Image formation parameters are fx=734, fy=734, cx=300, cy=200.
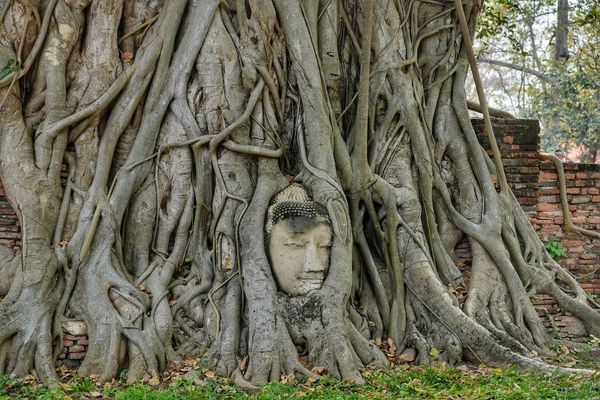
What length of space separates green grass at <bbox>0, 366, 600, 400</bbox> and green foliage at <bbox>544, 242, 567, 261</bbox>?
2.71 metres

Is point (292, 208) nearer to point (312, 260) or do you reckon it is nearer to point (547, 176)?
point (312, 260)

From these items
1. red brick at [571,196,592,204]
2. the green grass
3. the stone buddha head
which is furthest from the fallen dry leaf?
red brick at [571,196,592,204]

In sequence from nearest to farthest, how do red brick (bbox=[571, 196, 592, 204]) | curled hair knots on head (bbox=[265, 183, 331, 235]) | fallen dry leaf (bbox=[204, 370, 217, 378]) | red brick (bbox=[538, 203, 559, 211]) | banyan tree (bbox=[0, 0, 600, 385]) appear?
fallen dry leaf (bbox=[204, 370, 217, 378]) < banyan tree (bbox=[0, 0, 600, 385]) < curled hair knots on head (bbox=[265, 183, 331, 235]) < red brick (bbox=[538, 203, 559, 211]) < red brick (bbox=[571, 196, 592, 204])

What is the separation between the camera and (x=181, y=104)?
5.88 metres

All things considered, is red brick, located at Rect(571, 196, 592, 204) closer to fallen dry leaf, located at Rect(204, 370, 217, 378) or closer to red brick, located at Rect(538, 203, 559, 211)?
red brick, located at Rect(538, 203, 559, 211)

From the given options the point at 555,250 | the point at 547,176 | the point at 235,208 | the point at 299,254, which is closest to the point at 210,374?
the point at 299,254

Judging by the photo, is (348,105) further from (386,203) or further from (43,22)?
(43,22)

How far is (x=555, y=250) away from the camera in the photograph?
24.7 feet

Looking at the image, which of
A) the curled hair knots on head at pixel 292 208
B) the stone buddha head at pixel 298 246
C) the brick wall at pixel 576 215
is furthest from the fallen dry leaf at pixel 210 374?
the brick wall at pixel 576 215

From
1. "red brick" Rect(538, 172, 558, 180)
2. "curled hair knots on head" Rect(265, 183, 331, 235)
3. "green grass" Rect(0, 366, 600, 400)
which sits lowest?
"green grass" Rect(0, 366, 600, 400)

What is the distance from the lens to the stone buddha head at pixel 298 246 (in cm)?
534

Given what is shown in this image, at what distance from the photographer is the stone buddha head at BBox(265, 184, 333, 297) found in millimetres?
5344

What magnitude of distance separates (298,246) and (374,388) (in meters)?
1.17

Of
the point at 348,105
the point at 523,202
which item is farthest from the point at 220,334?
the point at 523,202
